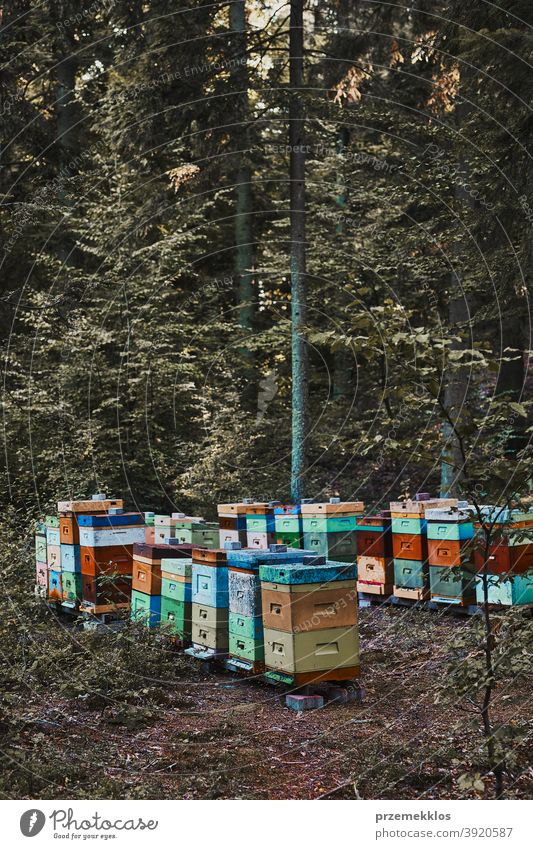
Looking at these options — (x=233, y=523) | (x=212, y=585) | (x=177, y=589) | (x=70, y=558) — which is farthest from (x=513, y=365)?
(x=212, y=585)

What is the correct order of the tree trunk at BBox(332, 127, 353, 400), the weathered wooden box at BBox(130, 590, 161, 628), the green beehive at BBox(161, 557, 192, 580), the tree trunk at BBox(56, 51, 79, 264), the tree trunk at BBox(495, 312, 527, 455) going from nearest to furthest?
the green beehive at BBox(161, 557, 192, 580)
the weathered wooden box at BBox(130, 590, 161, 628)
the tree trunk at BBox(495, 312, 527, 455)
the tree trunk at BBox(56, 51, 79, 264)
the tree trunk at BBox(332, 127, 353, 400)

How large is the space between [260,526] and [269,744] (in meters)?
5.87

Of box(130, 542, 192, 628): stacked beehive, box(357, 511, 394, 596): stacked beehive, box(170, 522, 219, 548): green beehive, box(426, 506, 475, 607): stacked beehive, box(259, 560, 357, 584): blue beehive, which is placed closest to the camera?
box(259, 560, 357, 584): blue beehive

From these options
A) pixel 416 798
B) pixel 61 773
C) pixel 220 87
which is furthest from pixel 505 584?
pixel 220 87

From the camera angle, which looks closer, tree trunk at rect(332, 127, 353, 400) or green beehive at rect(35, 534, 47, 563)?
green beehive at rect(35, 534, 47, 563)

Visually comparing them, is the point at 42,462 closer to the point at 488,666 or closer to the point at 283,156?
the point at 283,156

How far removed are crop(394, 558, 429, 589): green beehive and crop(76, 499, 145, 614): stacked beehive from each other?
12.1 feet

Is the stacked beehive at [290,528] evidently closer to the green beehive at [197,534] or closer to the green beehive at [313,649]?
the green beehive at [197,534]

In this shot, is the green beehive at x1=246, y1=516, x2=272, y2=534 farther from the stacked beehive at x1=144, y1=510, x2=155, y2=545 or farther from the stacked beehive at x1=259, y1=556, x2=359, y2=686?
the stacked beehive at x1=259, y1=556, x2=359, y2=686

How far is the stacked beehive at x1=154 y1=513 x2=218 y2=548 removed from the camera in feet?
38.3

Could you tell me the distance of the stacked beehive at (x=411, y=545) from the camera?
448 inches

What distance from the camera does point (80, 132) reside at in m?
22.4

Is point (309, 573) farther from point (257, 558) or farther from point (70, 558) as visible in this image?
point (70, 558)

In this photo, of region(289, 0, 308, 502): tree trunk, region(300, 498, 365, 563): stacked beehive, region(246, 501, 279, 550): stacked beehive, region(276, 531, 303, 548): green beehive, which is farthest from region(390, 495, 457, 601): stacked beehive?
region(289, 0, 308, 502): tree trunk
